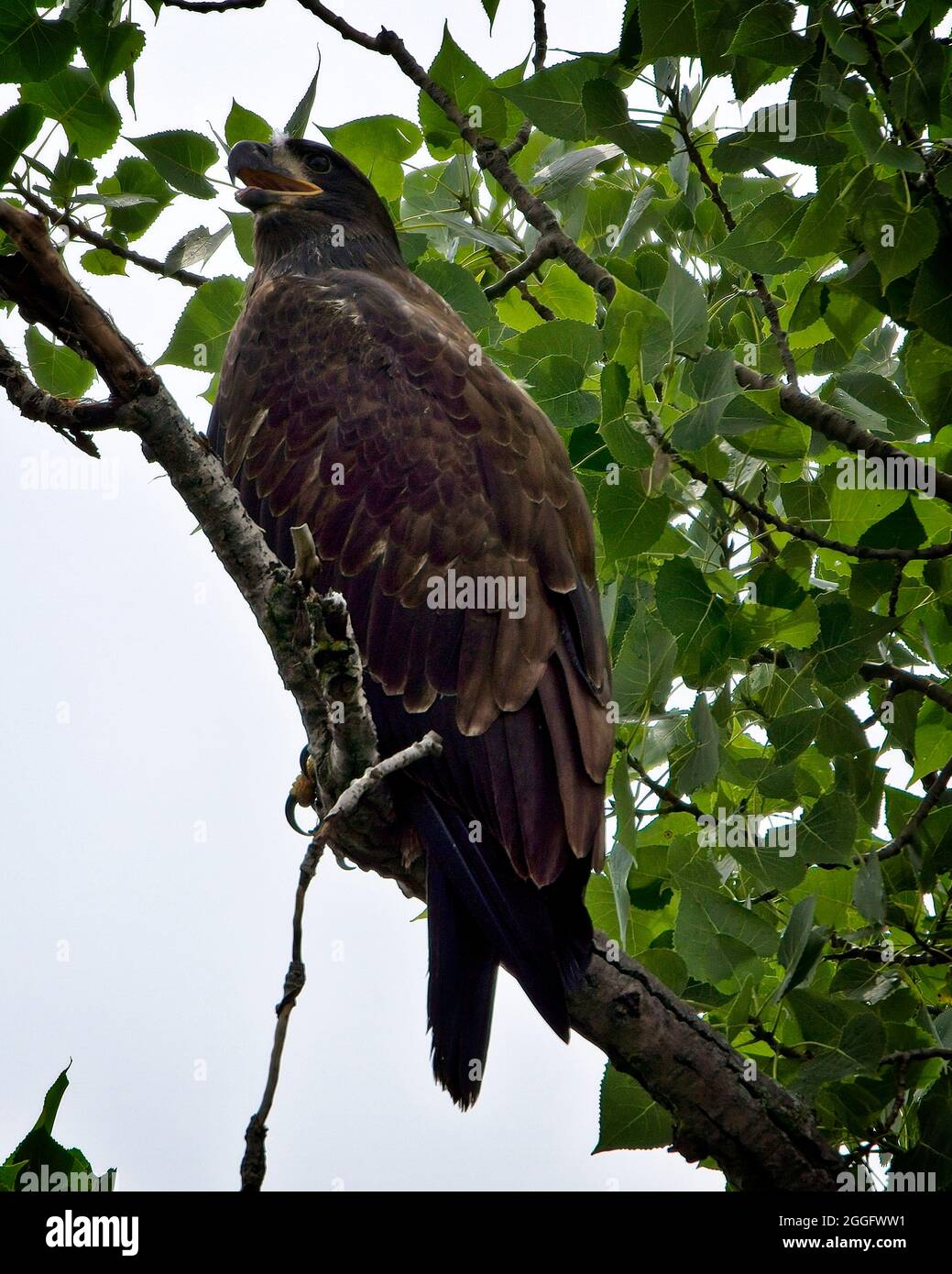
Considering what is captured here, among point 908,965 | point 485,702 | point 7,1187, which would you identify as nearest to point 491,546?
point 485,702

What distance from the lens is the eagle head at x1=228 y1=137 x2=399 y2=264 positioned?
4.84 m

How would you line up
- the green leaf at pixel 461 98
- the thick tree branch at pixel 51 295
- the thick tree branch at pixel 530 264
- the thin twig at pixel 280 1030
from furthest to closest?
the thick tree branch at pixel 530 264 < the green leaf at pixel 461 98 < the thick tree branch at pixel 51 295 < the thin twig at pixel 280 1030

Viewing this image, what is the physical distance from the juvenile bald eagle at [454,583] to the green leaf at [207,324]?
10cm

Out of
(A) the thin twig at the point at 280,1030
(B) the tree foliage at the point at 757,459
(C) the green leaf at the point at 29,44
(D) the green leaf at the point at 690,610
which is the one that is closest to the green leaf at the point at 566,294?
(B) the tree foliage at the point at 757,459

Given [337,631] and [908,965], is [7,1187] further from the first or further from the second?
[908,965]

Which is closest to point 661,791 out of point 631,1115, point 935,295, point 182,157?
point 631,1115

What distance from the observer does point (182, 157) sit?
3977 millimetres

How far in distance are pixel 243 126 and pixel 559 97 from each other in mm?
1241

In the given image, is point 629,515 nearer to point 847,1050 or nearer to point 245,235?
point 847,1050

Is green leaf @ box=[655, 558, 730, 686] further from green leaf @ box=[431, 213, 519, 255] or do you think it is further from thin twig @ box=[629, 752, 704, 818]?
green leaf @ box=[431, 213, 519, 255]

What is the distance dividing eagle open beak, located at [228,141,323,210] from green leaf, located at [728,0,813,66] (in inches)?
80.8

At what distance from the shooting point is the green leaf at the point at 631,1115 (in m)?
3.37

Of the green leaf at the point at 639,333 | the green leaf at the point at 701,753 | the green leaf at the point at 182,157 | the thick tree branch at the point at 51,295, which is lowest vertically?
the green leaf at the point at 701,753

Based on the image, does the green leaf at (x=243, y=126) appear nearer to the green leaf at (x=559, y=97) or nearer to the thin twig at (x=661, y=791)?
the green leaf at (x=559, y=97)
